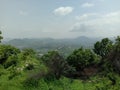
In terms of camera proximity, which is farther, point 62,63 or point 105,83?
point 62,63

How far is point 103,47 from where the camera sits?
94.2 meters

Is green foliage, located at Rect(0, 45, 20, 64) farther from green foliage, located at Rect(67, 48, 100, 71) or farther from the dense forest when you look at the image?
green foliage, located at Rect(67, 48, 100, 71)

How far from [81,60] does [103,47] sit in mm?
20364

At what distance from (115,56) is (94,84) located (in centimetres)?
1160

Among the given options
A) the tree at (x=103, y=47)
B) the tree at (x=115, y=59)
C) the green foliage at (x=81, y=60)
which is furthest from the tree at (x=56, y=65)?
the tree at (x=103, y=47)

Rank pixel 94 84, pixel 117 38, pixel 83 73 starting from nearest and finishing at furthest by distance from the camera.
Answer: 1. pixel 94 84
2. pixel 83 73
3. pixel 117 38

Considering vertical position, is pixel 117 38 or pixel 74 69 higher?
pixel 117 38

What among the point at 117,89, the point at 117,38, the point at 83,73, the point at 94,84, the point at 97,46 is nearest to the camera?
the point at 117,89

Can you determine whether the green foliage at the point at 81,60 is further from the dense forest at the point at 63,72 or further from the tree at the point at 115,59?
the tree at the point at 115,59

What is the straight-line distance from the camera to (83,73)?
7394 centimetres

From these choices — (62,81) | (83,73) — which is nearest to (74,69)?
(83,73)

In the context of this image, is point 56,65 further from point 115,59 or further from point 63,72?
point 115,59

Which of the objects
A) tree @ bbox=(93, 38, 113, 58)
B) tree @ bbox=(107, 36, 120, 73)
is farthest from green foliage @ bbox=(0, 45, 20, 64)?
tree @ bbox=(107, 36, 120, 73)

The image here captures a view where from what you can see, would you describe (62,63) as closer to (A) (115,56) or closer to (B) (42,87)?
(B) (42,87)
